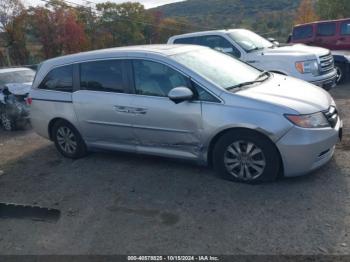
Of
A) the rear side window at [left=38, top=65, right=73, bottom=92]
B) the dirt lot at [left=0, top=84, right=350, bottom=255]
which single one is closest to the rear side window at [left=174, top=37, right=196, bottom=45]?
the rear side window at [left=38, top=65, right=73, bottom=92]

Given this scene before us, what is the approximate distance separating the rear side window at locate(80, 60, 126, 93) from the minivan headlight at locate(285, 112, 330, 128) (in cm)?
227

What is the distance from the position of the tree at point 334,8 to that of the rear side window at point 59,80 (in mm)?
23944

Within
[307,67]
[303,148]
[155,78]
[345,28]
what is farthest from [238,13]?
[303,148]

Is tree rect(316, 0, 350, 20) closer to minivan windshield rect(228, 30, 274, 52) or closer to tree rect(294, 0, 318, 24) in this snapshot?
tree rect(294, 0, 318, 24)

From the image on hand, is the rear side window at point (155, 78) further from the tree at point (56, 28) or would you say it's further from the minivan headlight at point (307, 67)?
the tree at point (56, 28)

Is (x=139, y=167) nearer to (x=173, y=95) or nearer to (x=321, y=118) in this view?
(x=173, y=95)

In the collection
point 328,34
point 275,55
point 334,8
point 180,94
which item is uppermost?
point 334,8

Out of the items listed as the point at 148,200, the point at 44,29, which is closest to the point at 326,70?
the point at 148,200

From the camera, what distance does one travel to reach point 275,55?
8.61 metres

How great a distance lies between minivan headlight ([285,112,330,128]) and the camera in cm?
415

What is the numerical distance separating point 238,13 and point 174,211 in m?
66.5

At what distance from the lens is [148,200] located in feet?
14.7

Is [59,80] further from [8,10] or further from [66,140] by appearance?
[8,10]

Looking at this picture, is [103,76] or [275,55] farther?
[275,55]
